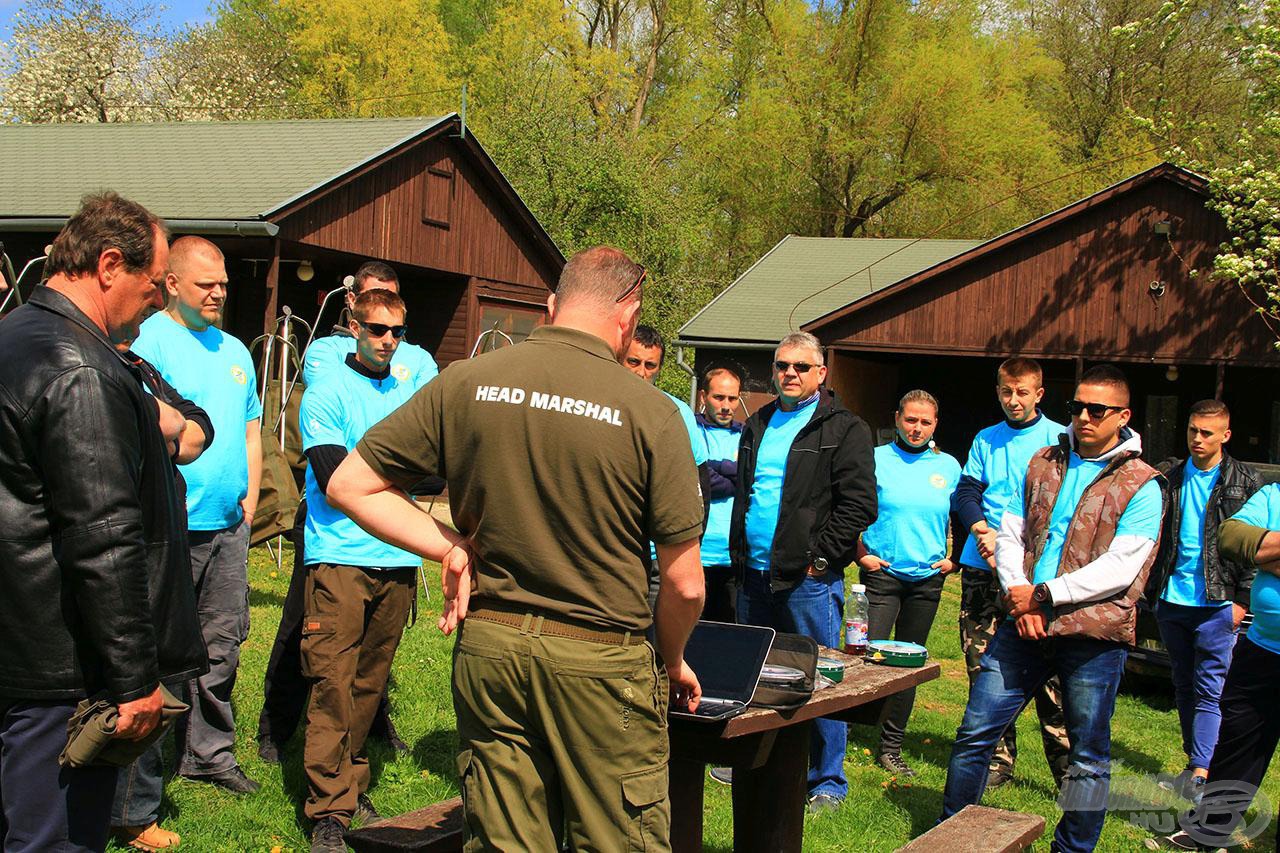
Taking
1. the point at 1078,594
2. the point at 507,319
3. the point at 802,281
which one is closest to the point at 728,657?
the point at 1078,594

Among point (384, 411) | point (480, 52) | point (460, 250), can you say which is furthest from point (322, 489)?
point (480, 52)

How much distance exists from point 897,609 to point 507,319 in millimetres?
14259

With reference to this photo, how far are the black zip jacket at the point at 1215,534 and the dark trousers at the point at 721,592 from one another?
7.65 feet

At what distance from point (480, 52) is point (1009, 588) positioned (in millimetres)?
42407

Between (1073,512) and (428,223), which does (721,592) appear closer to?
(1073,512)

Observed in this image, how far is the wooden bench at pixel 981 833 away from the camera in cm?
401

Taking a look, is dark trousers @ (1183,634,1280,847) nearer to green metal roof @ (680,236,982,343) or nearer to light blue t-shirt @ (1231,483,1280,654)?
light blue t-shirt @ (1231,483,1280,654)

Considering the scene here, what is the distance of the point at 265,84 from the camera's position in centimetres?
4047

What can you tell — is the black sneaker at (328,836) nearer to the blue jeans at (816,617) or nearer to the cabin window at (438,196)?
the blue jeans at (816,617)

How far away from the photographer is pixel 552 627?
109 inches

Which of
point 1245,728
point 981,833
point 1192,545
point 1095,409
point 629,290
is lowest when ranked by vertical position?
point 981,833

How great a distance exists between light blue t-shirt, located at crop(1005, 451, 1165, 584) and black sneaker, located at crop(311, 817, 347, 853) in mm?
2926

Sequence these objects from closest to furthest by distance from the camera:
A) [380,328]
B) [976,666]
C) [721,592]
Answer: [380,328] < [976,666] < [721,592]

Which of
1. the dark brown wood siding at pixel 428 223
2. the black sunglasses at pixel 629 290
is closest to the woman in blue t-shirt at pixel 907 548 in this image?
the black sunglasses at pixel 629 290
